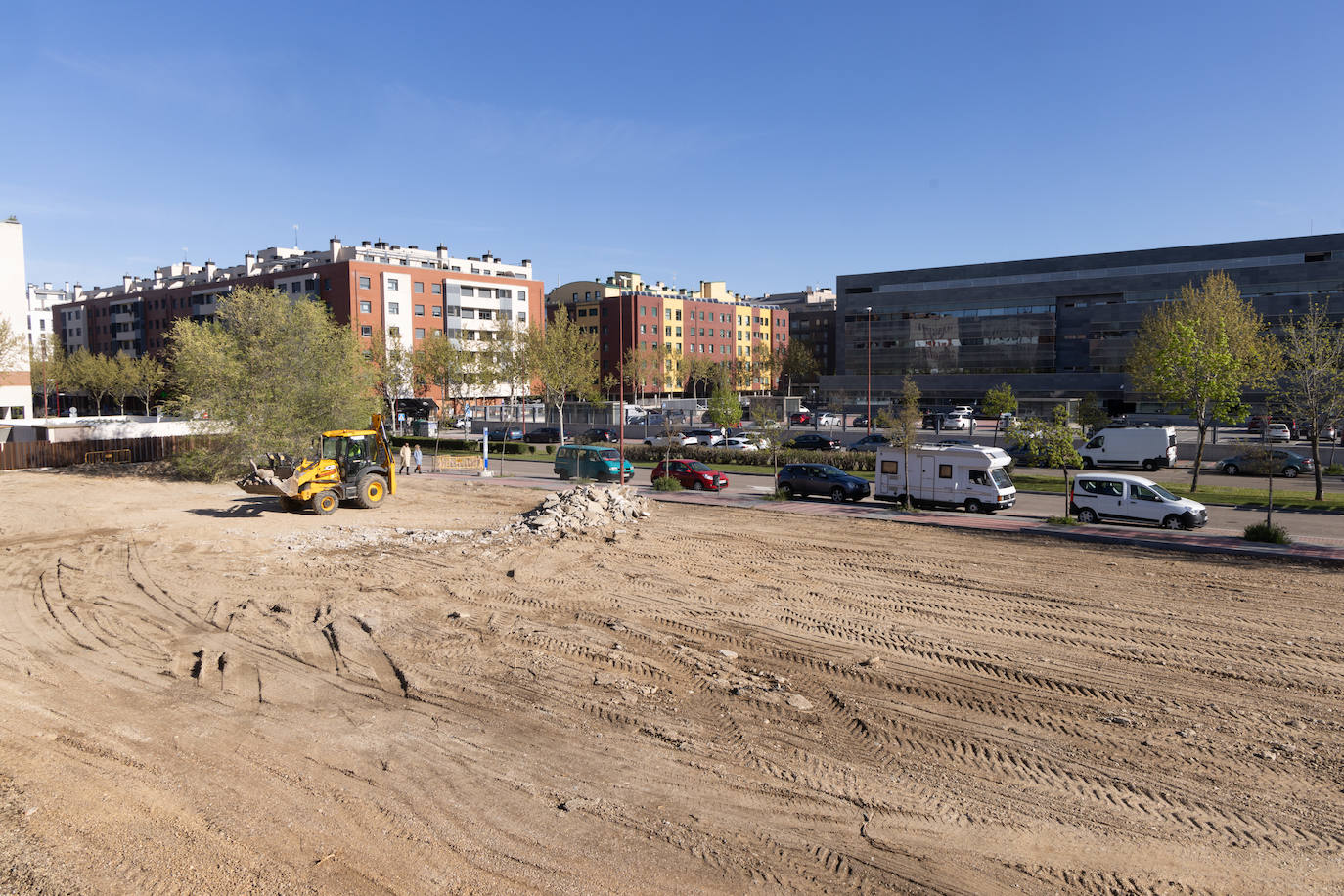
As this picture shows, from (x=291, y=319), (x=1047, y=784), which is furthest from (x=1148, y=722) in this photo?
(x=291, y=319)

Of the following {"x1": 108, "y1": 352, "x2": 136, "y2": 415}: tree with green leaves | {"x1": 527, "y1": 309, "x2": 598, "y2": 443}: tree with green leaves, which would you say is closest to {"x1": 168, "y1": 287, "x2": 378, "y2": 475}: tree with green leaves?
{"x1": 527, "y1": 309, "x2": 598, "y2": 443}: tree with green leaves

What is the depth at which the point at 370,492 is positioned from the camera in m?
27.8

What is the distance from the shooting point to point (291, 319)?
128 ft

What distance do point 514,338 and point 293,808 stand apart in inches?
2727

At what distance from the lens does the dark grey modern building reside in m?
73.6

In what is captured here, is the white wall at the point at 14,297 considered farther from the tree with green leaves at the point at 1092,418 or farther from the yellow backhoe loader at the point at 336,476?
the tree with green leaves at the point at 1092,418

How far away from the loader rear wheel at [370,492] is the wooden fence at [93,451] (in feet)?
69.7

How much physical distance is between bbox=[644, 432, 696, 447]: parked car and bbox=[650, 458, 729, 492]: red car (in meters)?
14.3

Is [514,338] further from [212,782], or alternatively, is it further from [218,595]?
[212,782]

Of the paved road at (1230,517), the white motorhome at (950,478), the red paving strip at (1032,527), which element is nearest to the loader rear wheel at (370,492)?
the red paving strip at (1032,527)

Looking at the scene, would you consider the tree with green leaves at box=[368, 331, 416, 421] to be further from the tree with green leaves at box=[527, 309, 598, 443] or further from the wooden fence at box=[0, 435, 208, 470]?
the wooden fence at box=[0, 435, 208, 470]

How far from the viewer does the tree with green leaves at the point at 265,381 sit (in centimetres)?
3512

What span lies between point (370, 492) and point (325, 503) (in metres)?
1.80

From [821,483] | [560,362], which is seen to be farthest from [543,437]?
[821,483]
